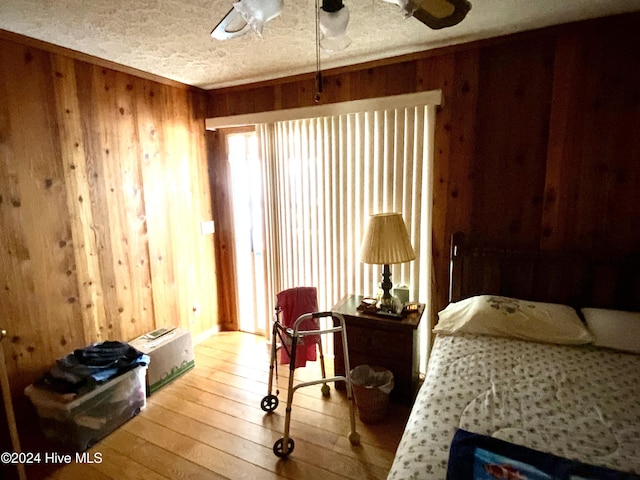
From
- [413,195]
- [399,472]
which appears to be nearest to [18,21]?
[413,195]

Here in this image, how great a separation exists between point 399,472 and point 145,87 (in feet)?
10.0

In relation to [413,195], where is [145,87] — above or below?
above

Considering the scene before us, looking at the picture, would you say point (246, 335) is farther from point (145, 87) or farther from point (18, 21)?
point (18, 21)

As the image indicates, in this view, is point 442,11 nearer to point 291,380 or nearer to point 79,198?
point 291,380

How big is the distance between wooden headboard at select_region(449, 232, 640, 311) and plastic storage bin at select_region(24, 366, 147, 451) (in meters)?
2.30

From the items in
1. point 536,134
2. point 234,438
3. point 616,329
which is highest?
point 536,134

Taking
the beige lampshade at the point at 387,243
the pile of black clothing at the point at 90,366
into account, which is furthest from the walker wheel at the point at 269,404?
the beige lampshade at the point at 387,243

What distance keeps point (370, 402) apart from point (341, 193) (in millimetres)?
1544

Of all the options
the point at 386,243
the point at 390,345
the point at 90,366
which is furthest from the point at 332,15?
the point at 90,366

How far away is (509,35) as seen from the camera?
2.15 metres

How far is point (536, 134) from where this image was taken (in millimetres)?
2186

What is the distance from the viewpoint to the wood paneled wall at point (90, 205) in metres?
2.08

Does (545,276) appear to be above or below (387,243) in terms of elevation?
below

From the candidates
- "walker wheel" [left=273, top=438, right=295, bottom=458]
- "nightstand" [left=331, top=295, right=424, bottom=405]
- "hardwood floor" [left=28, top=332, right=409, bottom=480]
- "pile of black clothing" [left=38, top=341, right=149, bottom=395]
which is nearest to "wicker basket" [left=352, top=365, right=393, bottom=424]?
"hardwood floor" [left=28, top=332, right=409, bottom=480]
